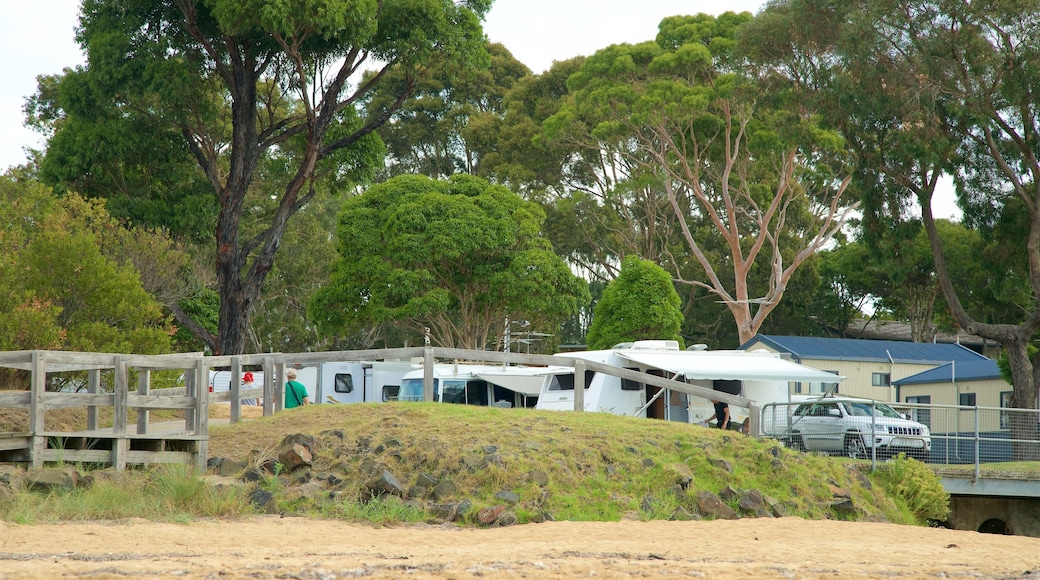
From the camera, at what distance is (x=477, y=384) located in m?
25.5

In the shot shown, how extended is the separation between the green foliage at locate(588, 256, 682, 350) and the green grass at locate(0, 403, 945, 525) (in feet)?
79.0

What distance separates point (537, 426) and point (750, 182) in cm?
3337

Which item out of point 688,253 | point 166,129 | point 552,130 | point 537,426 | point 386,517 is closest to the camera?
point 386,517

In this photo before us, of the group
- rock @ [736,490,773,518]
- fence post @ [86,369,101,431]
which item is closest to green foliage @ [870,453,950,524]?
rock @ [736,490,773,518]

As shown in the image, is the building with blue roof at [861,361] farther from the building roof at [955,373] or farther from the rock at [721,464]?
the rock at [721,464]

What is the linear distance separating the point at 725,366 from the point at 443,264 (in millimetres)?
16789

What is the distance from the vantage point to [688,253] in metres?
54.6

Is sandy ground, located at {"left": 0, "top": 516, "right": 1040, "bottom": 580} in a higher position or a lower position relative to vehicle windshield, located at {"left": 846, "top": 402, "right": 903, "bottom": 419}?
lower

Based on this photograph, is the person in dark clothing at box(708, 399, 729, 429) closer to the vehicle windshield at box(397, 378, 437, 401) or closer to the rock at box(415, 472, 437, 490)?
the vehicle windshield at box(397, 378, 437, 401)

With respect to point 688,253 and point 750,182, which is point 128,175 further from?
point 688,253

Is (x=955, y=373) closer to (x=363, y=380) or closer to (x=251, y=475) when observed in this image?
(x=363, y=380)

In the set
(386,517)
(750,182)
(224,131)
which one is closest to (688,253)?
(750,182)

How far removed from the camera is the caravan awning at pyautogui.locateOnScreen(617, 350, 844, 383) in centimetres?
2269

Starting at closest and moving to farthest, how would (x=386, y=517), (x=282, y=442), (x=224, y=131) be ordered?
(x=386, y=517)
(x=282, y=442)
(x=224, y=131)
